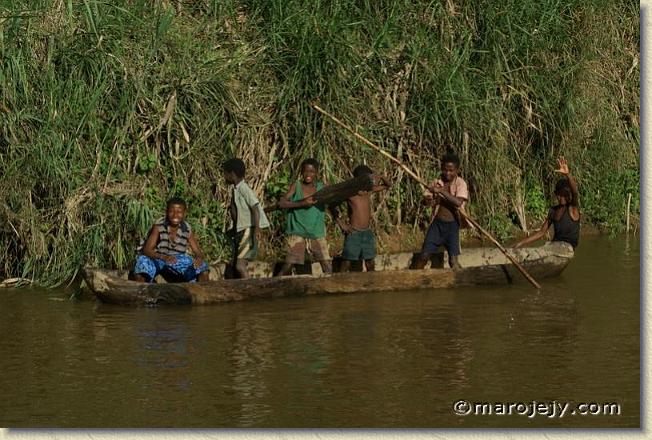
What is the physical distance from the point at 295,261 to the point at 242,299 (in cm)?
82

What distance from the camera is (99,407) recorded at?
6812 mm

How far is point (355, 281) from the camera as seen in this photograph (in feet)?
33.8

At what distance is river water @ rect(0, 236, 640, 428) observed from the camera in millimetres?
6699

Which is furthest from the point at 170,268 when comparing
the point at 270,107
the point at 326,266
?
the point at 270,107

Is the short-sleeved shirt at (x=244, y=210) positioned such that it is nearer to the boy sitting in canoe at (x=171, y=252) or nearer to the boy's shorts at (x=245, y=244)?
the boy's shorts at (x=245, y=244)

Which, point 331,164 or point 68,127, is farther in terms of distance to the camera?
point 331,164

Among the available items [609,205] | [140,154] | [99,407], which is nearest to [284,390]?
[99,407]

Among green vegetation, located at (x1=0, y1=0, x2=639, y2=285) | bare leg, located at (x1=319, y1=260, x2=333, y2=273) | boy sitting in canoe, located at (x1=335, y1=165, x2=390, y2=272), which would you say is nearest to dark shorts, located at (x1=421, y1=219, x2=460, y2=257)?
boy sitting in canoe, located at (x1=335, y1=165, x2=390, y2=272)

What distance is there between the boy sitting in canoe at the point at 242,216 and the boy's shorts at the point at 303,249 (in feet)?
0.98

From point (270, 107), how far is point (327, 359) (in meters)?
4.01

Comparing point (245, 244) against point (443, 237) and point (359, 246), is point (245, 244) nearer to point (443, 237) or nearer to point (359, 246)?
point (359, 246)

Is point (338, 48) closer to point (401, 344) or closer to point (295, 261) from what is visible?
point (295, 261)

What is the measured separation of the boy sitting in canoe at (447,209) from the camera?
10.8 m

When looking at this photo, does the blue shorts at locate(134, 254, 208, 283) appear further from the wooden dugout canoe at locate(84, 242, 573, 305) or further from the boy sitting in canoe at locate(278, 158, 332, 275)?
the boy sitting in canoe at locate(278, 158, 332, 275)
